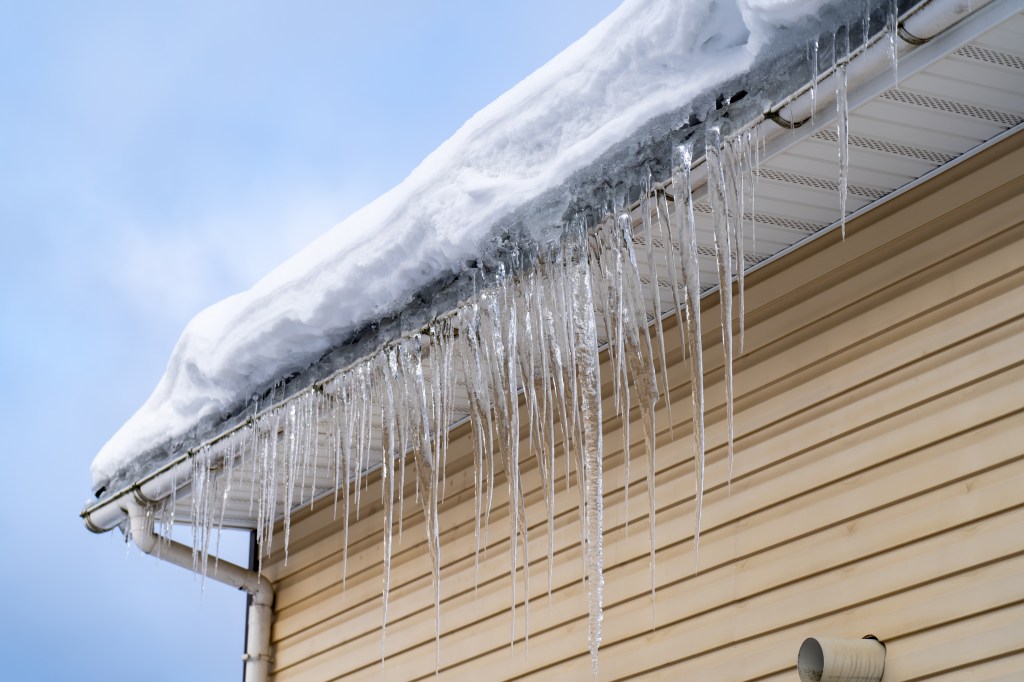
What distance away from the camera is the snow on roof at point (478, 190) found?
3105 millimetres

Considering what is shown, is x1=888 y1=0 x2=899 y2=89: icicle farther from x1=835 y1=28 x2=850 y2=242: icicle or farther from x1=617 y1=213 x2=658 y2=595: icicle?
x1=617 y1=213 x2=658 y2=595: icicle

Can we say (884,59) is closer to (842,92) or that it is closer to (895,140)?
(842,92)

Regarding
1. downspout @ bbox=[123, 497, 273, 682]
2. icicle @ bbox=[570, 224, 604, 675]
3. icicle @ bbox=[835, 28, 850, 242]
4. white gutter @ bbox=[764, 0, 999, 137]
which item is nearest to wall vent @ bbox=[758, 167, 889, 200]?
white gutter @ bbox=[764, 0, 999, 137]

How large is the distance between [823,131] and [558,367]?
1228 millimetres

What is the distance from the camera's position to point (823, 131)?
3.16 m

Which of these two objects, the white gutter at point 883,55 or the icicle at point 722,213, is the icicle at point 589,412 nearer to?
the icicle at point 722,213

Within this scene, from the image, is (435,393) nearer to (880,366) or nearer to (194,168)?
(880,366)

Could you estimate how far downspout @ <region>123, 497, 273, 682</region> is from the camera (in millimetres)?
5457

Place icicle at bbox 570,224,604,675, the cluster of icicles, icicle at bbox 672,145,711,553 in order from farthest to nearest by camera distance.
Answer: icicle at bbox 570,224,604,675 < the cluster of icicles < icicle at bbox 672,145,711,553

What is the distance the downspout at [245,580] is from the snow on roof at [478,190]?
609mm

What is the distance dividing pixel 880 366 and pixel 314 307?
197 cm

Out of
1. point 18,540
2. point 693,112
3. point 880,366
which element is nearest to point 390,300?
point 693,112

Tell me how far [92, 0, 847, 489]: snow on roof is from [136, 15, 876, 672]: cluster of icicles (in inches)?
5.8

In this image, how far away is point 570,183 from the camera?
3.45m
